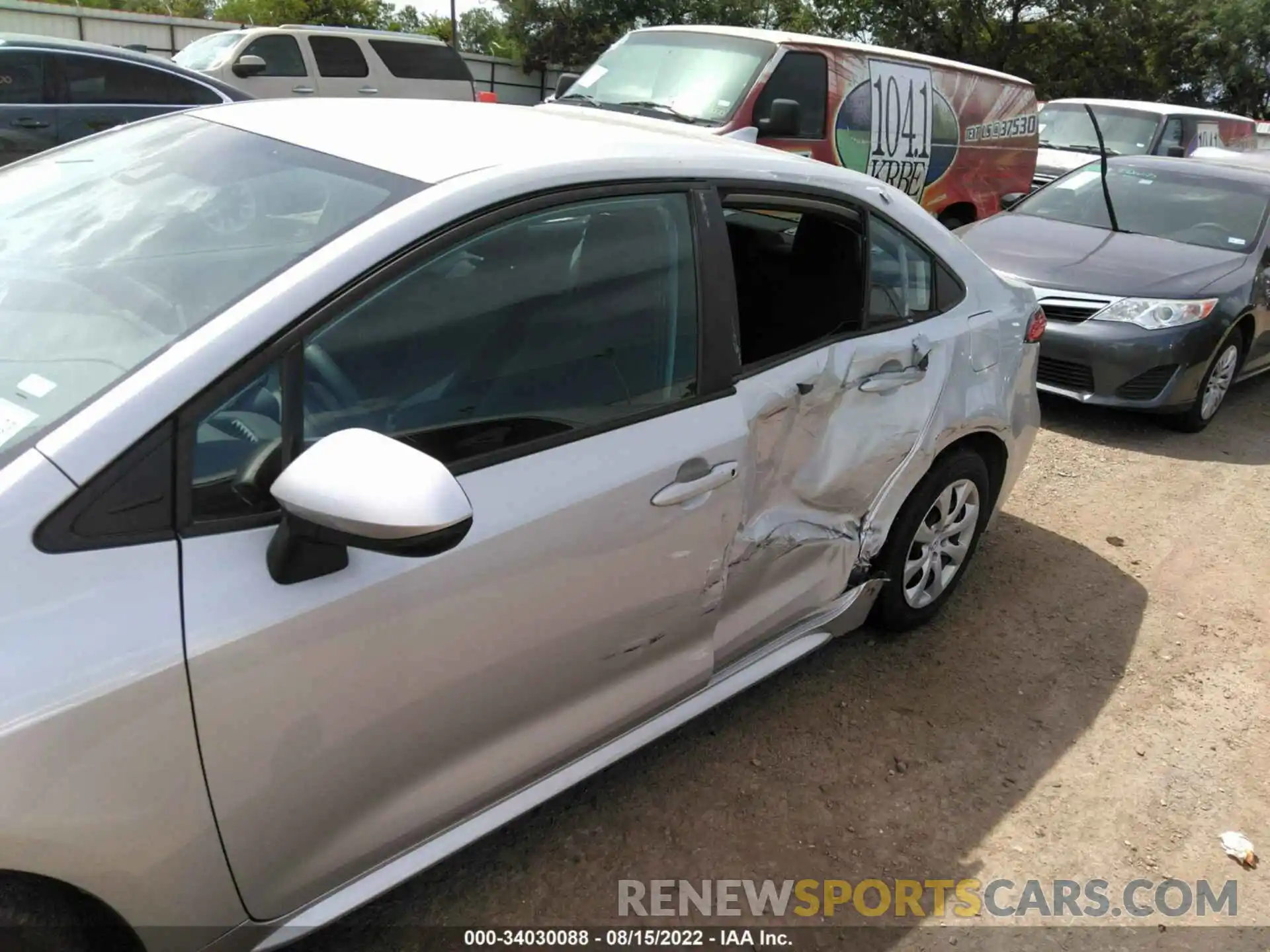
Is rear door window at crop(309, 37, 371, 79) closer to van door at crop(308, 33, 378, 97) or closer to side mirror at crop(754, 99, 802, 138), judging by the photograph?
van door at crop(308, 33, 378, 97)

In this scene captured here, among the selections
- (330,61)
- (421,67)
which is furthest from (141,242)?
(421,67)

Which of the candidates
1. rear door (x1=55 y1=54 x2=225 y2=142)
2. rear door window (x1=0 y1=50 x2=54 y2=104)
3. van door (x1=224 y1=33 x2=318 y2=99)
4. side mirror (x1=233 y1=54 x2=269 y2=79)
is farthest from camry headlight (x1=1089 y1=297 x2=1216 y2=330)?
van door (x1=224 y1=33 x2=318 y2=99)

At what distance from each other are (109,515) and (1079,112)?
14.7 m

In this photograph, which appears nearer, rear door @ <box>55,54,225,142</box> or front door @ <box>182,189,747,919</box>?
front door @ <box>182,189,747,919</box>

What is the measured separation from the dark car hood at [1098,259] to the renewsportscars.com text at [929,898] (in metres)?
3.78

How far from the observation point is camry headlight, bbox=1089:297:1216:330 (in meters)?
5.68

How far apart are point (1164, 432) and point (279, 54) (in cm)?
1177

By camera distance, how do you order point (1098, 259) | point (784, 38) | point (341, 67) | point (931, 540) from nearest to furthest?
point (931, 540) < point (1098, 259) < point (784, 38) < point (341, 67)

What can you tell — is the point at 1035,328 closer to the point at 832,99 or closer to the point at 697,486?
the point at 697,486

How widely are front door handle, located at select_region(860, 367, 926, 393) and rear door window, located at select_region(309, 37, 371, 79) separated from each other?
1264 cm

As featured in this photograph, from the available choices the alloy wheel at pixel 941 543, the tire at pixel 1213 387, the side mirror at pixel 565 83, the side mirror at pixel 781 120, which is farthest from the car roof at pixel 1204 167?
the alloy wheel at pixel 941 543

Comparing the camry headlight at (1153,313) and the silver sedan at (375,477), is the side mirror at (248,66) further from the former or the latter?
the silver sedan at (375,477)

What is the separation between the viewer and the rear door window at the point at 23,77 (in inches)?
283

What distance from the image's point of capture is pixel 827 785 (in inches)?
112
